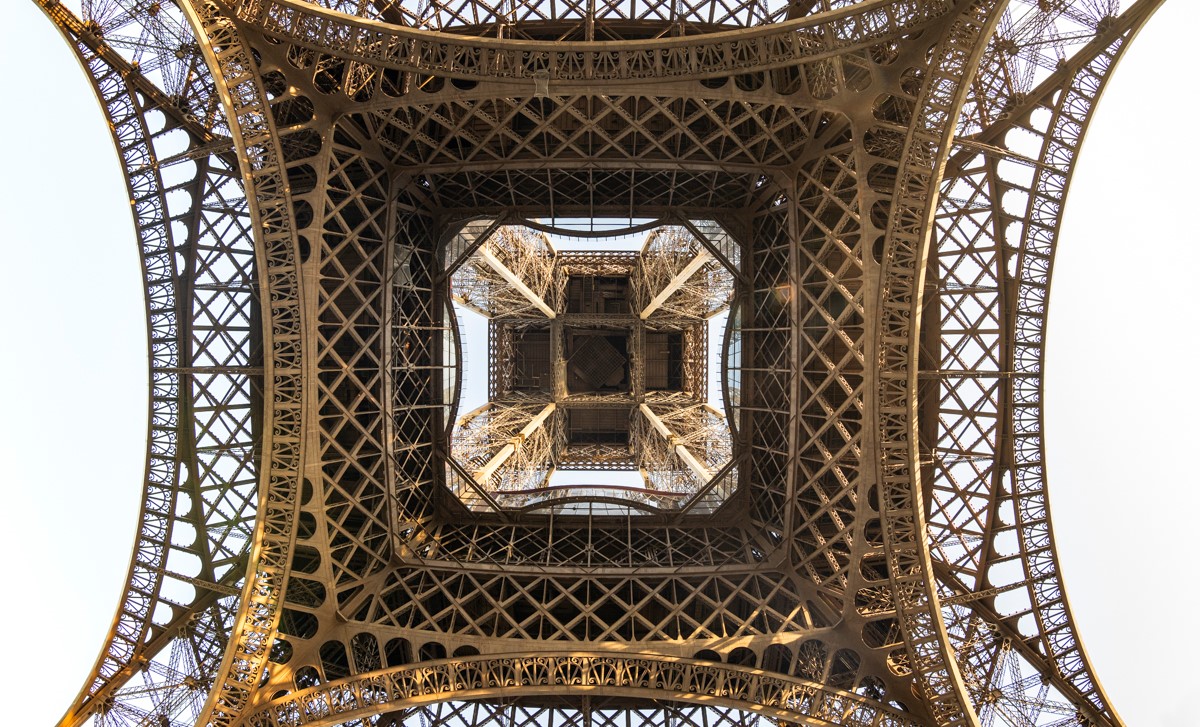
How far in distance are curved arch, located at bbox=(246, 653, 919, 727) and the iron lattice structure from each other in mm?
90

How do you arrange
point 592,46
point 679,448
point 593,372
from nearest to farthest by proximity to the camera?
point 592,46 → point 679,448 → point 593,372

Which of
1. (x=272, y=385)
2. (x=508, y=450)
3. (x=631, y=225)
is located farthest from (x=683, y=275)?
(x=272, y=385)

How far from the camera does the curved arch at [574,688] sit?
1375 centimetres

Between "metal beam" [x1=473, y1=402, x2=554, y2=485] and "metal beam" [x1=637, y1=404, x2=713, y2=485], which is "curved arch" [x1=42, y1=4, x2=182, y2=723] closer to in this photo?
"metal beam" [x1=473, y1=402, x2=554, y2=485]

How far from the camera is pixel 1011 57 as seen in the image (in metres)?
12.6

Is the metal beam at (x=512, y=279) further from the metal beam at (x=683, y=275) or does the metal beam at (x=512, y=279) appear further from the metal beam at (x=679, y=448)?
the metal beam at (x=679, y=448)

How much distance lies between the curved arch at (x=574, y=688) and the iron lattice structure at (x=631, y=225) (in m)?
0.09

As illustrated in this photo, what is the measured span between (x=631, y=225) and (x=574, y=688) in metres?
12.1

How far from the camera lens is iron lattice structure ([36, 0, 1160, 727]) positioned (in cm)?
Result: 1223

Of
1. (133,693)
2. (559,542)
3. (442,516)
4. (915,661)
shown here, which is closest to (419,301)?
(442,516)

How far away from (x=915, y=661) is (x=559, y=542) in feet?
31.0

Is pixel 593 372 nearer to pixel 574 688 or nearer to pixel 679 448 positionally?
pixel 679 448

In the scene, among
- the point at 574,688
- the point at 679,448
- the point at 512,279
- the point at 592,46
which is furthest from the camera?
the point at 679,448

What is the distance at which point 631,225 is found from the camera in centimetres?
1834
